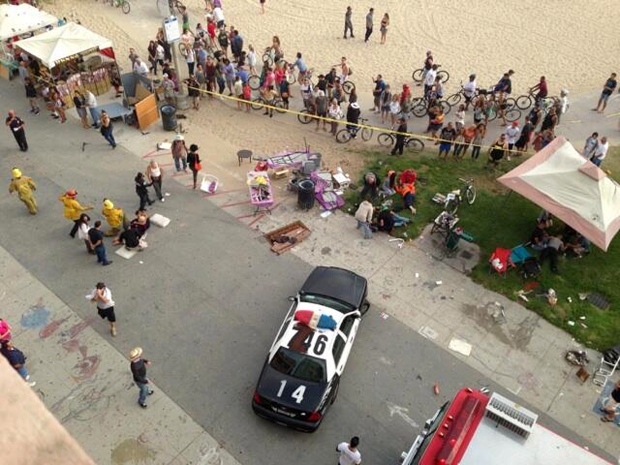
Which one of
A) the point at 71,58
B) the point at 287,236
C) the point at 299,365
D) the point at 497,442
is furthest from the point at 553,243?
the point at 71,58

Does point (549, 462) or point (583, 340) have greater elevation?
point (549, 462)

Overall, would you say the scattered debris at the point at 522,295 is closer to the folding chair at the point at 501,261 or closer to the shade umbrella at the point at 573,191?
the folding chair at the point at 501,261

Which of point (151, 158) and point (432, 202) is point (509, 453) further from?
point (151, 158)

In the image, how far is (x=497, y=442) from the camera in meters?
7.48

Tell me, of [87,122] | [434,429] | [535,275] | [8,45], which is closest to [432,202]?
[535,275]

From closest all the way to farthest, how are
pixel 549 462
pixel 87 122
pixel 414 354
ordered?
pixel 549 462, pixel 414 354, pixel 87 122

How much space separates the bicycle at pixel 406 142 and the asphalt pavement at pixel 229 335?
4564 millimetres

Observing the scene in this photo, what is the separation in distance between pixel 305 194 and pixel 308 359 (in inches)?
245

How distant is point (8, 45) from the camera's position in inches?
859

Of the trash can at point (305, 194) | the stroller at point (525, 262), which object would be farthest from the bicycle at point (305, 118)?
the stroller at point (525, 262)

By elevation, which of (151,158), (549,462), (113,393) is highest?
(549,462)

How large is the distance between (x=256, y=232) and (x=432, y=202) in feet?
18.3

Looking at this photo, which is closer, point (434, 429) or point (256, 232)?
point (434, 429)

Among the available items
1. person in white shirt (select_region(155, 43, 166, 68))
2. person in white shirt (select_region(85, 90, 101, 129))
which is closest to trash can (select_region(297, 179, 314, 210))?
person in white shirt (select_region(85, 90, 101, 129))
